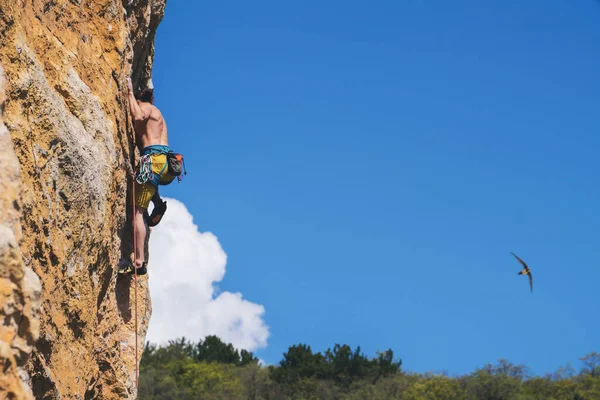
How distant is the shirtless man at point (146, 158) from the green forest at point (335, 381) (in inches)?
1843

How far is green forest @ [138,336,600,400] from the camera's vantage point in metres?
55.1

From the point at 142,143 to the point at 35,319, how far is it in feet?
16.2

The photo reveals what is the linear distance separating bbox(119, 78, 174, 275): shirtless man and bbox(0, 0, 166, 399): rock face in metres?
0.16

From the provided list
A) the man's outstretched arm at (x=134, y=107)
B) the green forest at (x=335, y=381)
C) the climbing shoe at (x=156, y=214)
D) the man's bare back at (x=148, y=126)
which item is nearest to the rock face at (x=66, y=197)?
the man's outstretched arm at (x=134, y=107)

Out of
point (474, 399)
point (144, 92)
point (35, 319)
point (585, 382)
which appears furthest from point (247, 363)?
point (35, 319)

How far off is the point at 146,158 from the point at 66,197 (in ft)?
7.95

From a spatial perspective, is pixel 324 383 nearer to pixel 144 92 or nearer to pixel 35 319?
pixel 144 92

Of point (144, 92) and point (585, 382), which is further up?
point (585, 382)

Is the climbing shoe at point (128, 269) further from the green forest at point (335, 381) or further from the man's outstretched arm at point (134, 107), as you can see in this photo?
the green forest at point (335, 381)

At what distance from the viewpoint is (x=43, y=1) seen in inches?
295

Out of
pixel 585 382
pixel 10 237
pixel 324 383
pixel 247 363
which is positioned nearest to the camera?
pixel 10 237

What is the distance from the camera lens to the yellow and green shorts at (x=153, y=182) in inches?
370

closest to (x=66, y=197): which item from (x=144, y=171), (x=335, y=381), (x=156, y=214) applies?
(x=144, y=171)

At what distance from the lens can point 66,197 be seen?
7043 mm
